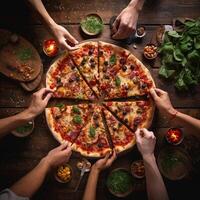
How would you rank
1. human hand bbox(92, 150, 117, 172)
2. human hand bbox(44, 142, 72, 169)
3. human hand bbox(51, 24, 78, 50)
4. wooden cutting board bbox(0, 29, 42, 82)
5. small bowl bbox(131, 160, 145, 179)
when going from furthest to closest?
1. wooden cutting board bbox(0, 29, 42, 82)
2. small bowl bbox(131, 160, 145, 179)
3. human hand bbox(51, 24, 78, 50)
4. human hand bbox(92, 150, 117, 172)
5. human hand bbox(44, 142, 72, 169)

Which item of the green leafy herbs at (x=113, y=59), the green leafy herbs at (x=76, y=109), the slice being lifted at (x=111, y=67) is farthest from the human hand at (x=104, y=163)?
the green leafy herbs at (x=113, y=59)

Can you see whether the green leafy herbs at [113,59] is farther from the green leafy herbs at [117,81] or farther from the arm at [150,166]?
the arm at [150,166]

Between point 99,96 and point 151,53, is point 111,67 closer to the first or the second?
point 99,96

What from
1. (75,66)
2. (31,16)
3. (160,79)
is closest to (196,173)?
(160,79)

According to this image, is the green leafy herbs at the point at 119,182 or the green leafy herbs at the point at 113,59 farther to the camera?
the green leafy herbs at the point at 113,59

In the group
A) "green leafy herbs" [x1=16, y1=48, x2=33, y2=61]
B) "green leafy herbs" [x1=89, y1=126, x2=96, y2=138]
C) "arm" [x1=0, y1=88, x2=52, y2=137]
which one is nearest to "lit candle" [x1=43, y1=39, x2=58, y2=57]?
"green leafy herbs" [x1=16, y1=48, x2=33, y2=61]

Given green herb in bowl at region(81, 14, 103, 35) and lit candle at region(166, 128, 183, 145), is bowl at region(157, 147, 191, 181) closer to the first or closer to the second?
lit candle at region(166, 128, 183, 145)
